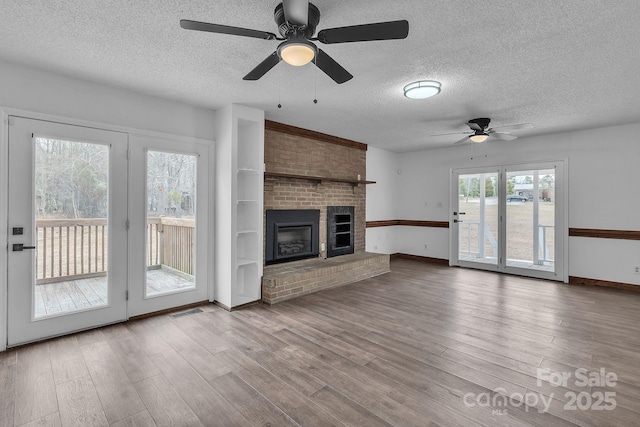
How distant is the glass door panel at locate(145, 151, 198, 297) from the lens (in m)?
3.62

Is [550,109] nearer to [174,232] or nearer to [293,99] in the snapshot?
[293,99]

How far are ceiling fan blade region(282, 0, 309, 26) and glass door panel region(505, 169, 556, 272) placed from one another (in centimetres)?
547

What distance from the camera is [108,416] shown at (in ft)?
6.29

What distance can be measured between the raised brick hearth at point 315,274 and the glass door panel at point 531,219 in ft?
7.89

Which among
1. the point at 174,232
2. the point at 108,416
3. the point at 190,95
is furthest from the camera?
the point at 174,232

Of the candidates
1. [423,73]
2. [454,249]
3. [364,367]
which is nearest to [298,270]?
[364,367]

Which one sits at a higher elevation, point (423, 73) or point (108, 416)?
point (423, 73)

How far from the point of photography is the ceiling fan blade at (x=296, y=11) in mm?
1639

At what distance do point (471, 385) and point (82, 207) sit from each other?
3.85m

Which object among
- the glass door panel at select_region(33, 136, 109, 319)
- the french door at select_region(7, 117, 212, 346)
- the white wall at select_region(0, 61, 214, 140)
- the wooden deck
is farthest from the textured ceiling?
the wooden deck

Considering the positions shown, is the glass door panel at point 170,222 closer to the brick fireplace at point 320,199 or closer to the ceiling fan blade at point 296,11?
the brick fireplace at point 320,199

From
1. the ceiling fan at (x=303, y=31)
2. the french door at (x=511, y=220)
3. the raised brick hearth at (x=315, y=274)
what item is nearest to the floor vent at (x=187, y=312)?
the raised brick hearth at (x=315, y=274)

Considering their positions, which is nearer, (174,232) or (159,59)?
(159,59)

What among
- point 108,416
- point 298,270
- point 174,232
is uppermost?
point 174,232
